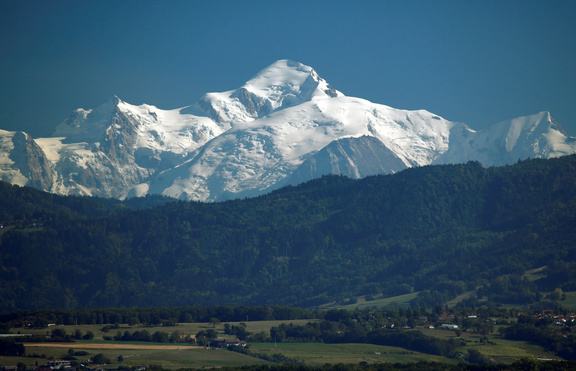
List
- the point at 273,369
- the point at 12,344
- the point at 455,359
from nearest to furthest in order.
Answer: the point at 273,369
the point at 12,344
the point at 455,359

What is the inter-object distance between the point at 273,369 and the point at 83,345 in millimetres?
48039

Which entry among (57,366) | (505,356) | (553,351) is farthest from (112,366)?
(553,351)

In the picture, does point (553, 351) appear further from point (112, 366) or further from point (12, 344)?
point (12, 344)

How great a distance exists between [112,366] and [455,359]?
220 ft

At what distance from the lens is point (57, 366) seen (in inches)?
6826

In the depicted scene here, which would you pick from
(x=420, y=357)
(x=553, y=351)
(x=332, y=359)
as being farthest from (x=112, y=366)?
(x=553, y=351)

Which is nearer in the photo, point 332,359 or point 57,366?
point 57,366

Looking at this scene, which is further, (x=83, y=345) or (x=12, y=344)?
(x=83, y=345)

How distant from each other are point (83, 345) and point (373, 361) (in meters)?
58.1

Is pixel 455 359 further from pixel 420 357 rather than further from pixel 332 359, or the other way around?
pixel 332 359

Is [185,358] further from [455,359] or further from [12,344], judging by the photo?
[455,359]

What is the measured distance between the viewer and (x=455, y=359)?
642ft

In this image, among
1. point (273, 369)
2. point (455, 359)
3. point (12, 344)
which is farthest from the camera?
point (455, 359)

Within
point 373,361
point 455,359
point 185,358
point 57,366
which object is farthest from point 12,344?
point 455,359
